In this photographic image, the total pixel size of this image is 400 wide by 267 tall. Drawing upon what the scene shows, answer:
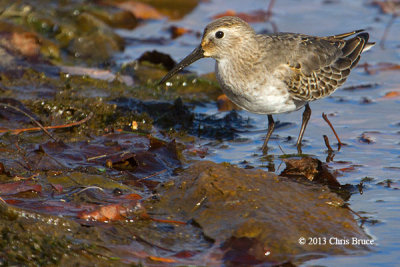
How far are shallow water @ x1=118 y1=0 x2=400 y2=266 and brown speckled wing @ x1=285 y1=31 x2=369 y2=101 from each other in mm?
699

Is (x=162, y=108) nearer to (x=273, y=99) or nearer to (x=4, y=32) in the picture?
(x=273, y=99)

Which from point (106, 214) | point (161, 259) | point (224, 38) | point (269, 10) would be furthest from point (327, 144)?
point (269, 10)

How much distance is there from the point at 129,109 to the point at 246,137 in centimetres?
170

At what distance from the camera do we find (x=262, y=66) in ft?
24.7

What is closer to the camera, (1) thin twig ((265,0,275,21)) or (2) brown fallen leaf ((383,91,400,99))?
(2) brown fallen leaf ((383,91,400,99))

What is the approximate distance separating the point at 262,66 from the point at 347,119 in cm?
205

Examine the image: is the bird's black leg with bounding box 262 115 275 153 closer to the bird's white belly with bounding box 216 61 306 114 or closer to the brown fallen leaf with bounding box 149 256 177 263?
the bird's white belly with bounding box 216 61 306 114

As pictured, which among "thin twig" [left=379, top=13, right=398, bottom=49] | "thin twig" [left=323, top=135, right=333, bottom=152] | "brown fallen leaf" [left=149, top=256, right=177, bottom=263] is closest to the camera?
"brown fallen leaf" [left=149, top=256, right=177, bottom=263]

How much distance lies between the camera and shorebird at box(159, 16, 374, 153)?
748cm

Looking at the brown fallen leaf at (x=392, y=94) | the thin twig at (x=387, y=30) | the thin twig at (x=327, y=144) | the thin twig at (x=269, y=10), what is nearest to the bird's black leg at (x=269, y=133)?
the thin twig at (x=327, y=144)

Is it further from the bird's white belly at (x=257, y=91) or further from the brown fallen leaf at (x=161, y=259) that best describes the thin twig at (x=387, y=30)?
the brown fallen leaf at (x=161, y=259)

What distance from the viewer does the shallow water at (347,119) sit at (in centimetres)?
618

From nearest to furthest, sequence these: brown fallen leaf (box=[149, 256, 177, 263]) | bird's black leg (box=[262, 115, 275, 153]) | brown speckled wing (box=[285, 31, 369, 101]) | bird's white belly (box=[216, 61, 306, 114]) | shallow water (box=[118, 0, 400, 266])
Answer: brown fallen leaf (box=[149, 256, 177, 263])
shallow water (box=[118, 0, 400, 266])
bird's white belly (box=[216, 61, 306, 114])
brown speckled wing (box=[285, 31, 369, 101])
bird's black leg (box=[262, 115, 275, 153])

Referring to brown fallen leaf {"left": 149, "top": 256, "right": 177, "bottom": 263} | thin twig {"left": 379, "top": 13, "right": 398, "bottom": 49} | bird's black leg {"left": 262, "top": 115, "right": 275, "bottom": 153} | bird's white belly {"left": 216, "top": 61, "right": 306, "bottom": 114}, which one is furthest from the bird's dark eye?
thin twig {"left": 379, "top": 13, "right": 398, "bottom": 49}
